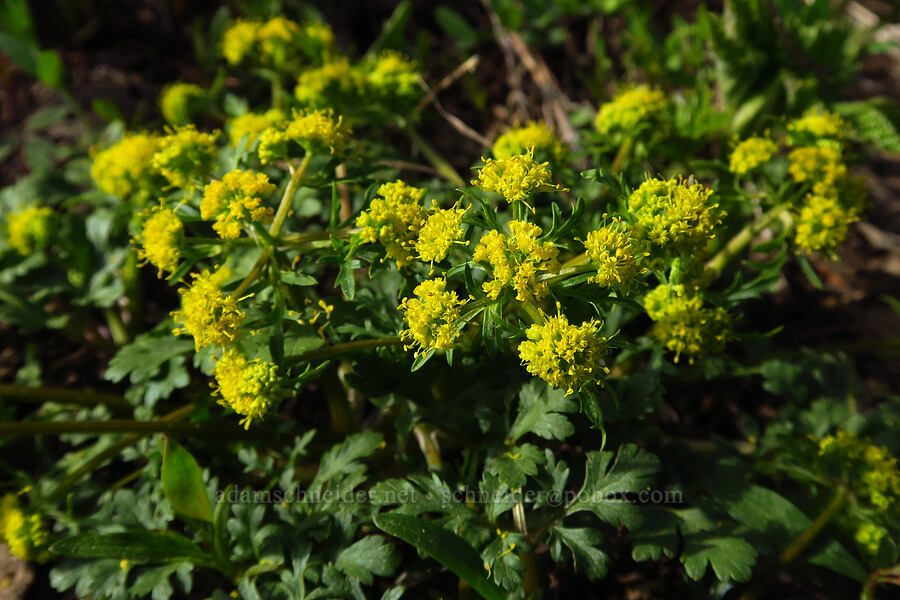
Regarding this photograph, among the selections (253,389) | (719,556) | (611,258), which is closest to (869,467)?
(719,556)

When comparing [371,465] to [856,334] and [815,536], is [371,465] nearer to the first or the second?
[815,536]

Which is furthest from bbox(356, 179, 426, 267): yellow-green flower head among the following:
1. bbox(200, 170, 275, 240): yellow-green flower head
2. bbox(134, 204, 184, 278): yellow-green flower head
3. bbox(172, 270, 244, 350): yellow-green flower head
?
bbox(134, 204, 184, 278): yellow-green flower head

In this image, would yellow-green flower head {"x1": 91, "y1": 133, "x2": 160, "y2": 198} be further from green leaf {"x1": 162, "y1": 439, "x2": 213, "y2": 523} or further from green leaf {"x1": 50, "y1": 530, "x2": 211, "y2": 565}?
green leaf {"x1": 50, "y1": 530, "x2": 211, "y2": 565}

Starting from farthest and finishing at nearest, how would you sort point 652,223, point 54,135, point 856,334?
point 54,135 < point 856,334 < point 652,223

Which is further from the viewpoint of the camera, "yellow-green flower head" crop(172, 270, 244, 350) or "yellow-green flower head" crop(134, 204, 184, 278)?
"yellow-green flower head" crop(134, 204, 184, 278)

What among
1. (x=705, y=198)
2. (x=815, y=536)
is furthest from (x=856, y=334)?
(x=705, y=198)

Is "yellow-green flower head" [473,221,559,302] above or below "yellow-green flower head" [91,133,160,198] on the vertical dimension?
above
